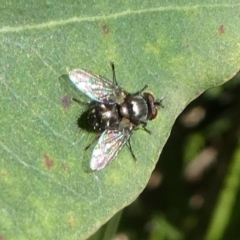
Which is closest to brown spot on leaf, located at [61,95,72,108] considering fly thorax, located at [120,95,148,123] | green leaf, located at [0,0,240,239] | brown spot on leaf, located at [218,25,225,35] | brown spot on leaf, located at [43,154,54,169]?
green leaf, located at [0,0,240,239]

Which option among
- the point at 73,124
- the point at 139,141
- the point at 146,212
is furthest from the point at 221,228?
the point at 73,124

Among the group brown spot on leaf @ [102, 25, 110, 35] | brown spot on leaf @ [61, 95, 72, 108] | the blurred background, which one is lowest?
the blurred background

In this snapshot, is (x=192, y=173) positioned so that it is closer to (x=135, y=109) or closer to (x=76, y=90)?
(x=135, y=109)

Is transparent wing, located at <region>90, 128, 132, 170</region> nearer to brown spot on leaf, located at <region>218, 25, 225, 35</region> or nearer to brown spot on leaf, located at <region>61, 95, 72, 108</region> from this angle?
brown spot on leaf, located at <region>61, 95, 72, 108</region>

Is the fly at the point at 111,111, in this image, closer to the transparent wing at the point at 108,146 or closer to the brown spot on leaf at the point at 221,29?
the transparent wing at the point at 108,146

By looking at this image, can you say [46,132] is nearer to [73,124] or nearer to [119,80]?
[73,124]

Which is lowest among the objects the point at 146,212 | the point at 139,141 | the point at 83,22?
the point at 146,212

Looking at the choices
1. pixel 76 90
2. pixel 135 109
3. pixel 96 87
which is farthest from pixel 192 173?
pixel 76 90
